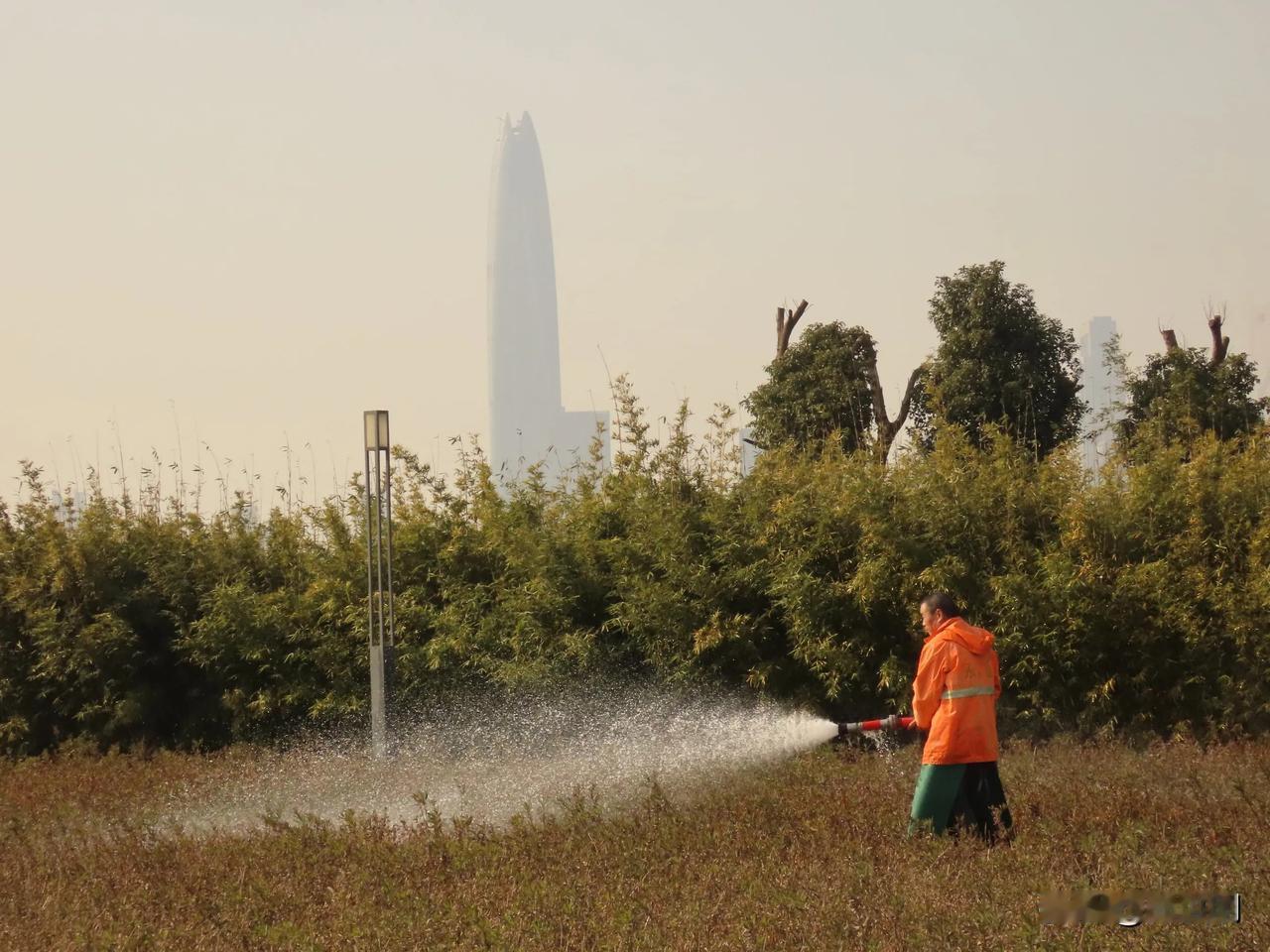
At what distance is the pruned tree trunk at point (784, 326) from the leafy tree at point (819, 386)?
0.19 m

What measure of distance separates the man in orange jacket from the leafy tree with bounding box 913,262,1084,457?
55.5 ft

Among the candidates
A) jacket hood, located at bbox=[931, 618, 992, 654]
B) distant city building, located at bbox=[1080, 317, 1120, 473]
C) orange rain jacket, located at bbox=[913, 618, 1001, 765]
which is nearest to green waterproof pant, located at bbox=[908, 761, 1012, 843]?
orange rain jacket, located at bbox=[913, 618, 1001, 765]

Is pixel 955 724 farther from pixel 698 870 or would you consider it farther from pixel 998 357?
pixel 998 357

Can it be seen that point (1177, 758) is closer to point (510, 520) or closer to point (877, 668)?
point (877, 668)

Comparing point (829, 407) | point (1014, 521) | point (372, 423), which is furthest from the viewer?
point (829, 407)

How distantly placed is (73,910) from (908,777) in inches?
236

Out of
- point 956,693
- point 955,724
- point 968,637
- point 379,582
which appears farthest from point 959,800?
point 379,582

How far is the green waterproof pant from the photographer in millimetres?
8406

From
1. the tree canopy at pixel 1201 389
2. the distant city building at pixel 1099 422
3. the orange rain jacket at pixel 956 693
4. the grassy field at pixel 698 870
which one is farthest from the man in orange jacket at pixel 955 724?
the tree canopy at pixel 1201 389

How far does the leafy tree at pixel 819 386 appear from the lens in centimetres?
2561

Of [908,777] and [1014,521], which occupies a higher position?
[1014,521]

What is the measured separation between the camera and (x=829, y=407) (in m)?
25.4

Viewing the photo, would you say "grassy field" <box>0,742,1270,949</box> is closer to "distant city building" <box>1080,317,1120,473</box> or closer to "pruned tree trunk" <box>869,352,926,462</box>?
"distant city building" <box>1080,317,1120,473</box>

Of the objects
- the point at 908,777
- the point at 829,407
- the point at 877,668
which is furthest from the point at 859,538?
the point at 829,407
